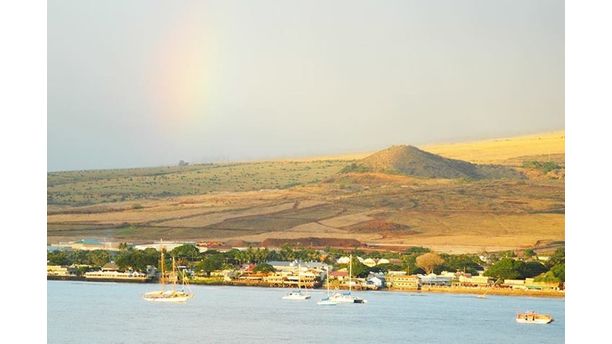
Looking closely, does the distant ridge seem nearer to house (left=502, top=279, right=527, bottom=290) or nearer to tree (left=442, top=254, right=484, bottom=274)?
tree (left=442, top=254, right=484, bottom=274)

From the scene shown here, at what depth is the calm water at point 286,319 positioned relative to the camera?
38.4 feet

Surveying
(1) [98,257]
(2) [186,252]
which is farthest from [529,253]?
(1) [98,257]

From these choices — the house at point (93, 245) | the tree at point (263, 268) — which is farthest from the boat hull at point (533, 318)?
the house at point (93, 245)

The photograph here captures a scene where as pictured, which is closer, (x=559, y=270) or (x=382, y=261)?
(x=559, y=270)

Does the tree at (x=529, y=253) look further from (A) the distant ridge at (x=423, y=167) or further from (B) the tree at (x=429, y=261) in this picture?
(B) the tree at (x=429, y=261)

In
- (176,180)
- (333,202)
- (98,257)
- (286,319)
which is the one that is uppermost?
(176,180)

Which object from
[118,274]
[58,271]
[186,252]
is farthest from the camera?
[118,274]

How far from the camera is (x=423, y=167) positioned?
13992mm

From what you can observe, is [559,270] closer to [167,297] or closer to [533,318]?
→ [533,318]

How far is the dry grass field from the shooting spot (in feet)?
45.0

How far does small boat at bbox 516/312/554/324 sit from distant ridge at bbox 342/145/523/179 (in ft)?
6.37

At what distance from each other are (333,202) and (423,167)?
51.4 inches

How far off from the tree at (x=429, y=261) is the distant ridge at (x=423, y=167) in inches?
36.5
